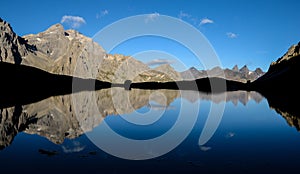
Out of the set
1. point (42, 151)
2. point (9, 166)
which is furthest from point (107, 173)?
point (42, 151)

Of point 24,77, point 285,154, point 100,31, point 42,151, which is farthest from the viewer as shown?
point 24,77

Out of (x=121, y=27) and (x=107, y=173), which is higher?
(x=121, y=27)

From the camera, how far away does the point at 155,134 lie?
88.4 ft

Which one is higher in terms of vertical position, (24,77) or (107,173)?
(24,77)

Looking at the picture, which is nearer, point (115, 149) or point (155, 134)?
point (115, 149)

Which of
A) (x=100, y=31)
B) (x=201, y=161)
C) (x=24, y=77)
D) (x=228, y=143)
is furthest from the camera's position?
(x=24, y=77)

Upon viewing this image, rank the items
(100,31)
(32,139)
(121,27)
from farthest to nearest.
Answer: (121,27) < (100,31) < (32,139)

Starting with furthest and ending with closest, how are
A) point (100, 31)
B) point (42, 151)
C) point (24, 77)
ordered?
point (24, 77) → point (100, 31) → point (42, 151)

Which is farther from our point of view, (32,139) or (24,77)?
(24,77)

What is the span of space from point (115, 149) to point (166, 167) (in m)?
6.00

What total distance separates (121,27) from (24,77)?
157m

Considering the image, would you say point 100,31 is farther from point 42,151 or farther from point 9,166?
point 9,166

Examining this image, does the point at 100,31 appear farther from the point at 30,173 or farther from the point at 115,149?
the point at 30,173

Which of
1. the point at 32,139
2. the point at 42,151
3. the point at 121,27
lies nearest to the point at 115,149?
the point at 42,151
